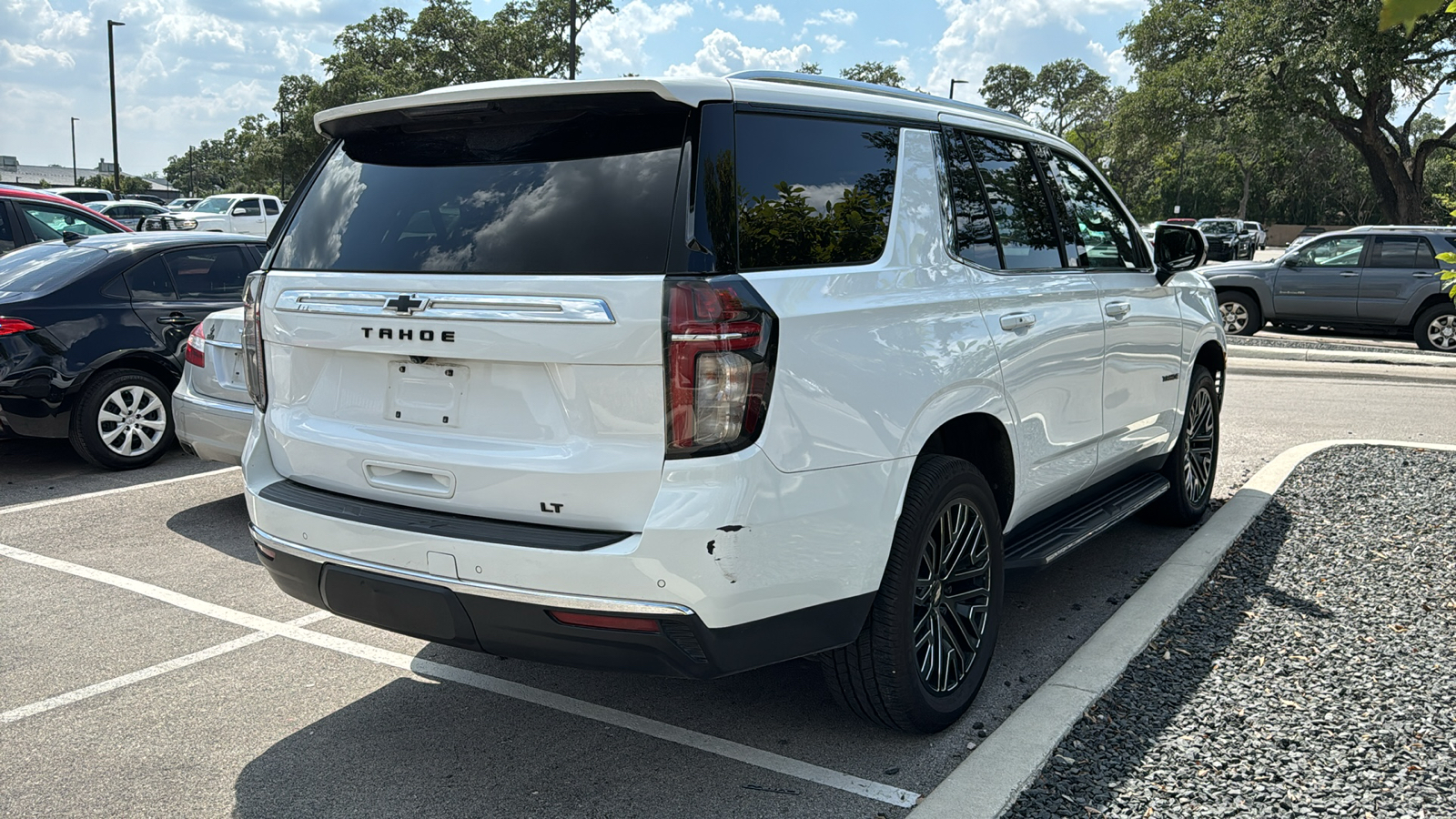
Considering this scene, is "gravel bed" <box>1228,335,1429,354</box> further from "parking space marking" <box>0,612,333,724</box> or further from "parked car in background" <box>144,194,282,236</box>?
"parked car in background" <box>144,194,282,236</box>

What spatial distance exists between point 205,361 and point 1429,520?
22.2 ft

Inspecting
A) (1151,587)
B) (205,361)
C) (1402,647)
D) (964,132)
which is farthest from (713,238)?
(205,361)

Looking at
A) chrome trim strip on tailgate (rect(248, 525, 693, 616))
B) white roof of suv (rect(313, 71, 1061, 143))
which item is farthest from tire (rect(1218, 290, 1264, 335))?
chrome trim strip on tailgate (rect(248, 525, 693, 616))

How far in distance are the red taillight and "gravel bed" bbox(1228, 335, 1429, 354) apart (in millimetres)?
14215

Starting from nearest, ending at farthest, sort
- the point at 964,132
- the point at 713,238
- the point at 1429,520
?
1. the point at 713,238
2. the point at 964,132
3. the point at 1429,520

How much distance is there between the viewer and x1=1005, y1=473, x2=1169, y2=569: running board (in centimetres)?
410

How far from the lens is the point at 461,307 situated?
3.00 metres

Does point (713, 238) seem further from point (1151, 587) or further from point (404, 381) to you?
point (1151, 587)

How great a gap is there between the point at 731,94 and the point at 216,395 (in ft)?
14.9

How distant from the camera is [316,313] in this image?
3328 millimetres

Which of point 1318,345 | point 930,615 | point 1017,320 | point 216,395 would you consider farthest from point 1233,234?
point 930,615

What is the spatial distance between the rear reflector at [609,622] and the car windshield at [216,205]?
32.9 m

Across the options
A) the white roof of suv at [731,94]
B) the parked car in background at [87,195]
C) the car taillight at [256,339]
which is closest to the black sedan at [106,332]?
the car taillight at [256,339]

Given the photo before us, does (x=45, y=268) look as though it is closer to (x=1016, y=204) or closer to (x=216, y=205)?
(x=1016, y=204)
